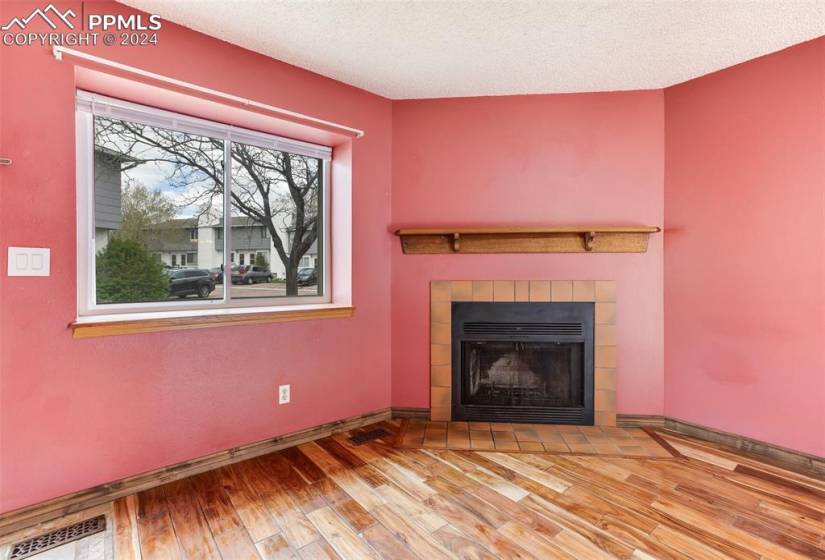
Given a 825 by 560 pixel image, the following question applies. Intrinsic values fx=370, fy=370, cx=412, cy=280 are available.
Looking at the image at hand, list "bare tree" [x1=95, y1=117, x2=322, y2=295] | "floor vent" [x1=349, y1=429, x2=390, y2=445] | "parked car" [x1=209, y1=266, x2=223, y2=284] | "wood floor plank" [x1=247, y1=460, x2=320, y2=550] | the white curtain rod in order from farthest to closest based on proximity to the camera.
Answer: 1. "floor vent" [x1=349, y1=429, x2=390, y2=445]
2. "parked car" [x1=209, y1=266, x2=223, y2=284]
3. "bare tree" [x1=95, y1=117, x2=322, y2=295]
4. the white curtain rod
5. "wood floor plank" [x1=247, y1=460, x2=320, y2=550]

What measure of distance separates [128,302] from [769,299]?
11.6 ft

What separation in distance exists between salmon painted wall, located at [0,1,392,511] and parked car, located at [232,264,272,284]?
0.35 meters

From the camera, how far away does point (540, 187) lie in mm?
2570

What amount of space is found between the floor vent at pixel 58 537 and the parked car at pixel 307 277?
1521mm

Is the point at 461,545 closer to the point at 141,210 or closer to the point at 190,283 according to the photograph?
the point at 190,283

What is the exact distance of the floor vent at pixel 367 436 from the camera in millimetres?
2344

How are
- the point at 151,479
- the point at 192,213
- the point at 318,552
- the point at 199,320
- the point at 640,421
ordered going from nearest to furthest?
the point at 318,552, the point at 151,479, the point at 199,320, the point at 192,213, the point at 640,421

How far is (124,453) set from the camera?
1767 mm

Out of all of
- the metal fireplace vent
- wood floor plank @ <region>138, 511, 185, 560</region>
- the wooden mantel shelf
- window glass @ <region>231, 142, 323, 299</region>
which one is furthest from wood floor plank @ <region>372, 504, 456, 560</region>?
the wooden mantel shelf

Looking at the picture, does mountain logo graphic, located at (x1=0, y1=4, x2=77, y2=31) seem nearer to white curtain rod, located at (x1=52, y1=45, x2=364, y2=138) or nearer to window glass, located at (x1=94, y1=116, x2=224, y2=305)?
white curtain rod, located at (x1=52, y1=45, x2=364, y2=138)

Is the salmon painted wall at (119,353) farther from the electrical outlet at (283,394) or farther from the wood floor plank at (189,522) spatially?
the wood floor plank at (189,522)

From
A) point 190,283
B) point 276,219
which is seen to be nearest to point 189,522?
point 190,283

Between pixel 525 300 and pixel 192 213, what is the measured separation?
2.16 meters

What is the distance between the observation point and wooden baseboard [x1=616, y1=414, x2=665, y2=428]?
8.26 feet
